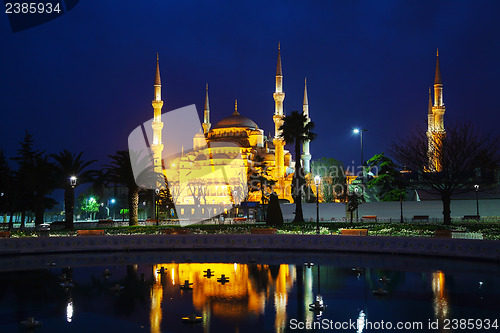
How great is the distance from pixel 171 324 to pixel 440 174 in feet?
83.7

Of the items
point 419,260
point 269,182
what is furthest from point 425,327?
point 269,182

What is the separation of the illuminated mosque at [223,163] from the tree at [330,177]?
2.88 meters

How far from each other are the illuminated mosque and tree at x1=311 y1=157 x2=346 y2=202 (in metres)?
2.88

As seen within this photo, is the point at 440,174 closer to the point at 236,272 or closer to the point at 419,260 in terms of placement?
the point at 419,260

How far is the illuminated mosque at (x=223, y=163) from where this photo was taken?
6869 cm

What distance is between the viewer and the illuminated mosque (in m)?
68.7

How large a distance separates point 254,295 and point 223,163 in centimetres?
6492

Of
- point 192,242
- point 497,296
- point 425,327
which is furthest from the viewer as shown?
point 192,242

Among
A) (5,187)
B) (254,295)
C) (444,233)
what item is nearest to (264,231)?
(444,233)

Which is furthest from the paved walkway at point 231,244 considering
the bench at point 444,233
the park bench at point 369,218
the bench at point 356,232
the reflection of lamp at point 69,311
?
the park bench at point 369,218

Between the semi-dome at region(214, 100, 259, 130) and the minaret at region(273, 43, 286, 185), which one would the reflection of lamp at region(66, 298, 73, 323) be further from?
the semi-dome at region(214, 100, 259, 130)

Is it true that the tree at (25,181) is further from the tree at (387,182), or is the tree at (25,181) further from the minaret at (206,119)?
the minaret at (206,119)

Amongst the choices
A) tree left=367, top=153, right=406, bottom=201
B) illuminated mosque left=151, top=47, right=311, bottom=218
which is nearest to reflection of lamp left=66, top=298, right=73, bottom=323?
tree left=367, top=153, right=406, bottom=201

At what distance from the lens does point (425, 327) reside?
9797 mm
